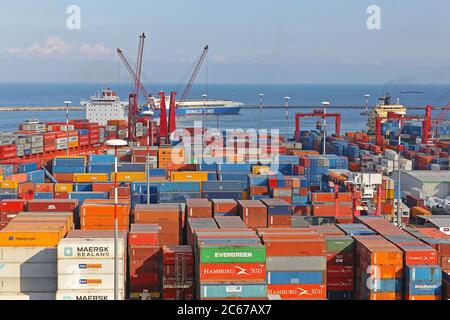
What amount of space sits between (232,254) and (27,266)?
3465 mm

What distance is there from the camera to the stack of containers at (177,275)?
35.4 feet

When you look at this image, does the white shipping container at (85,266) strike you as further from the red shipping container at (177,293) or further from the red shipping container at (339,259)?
the red shipping container at (339,259)

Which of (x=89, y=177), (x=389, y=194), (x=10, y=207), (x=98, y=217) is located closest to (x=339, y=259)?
(x=98, y=217)

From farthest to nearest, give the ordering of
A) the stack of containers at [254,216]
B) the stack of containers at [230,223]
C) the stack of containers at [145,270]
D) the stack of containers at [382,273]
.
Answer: the stack of containers at [254,216] < the stack of containers at [230,223] < the stack of containers at [145,270] < the stack of containers at [382,273]

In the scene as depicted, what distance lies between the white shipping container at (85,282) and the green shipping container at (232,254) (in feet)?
5.15

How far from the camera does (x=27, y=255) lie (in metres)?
11.1

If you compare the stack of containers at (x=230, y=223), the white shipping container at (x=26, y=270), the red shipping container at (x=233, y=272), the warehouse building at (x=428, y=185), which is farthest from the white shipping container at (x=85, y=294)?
the warehouse building at (x=428, y=185)

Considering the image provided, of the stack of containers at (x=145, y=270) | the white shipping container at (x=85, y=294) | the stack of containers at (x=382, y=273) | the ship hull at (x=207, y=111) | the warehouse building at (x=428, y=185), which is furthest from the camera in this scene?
the ship hull at (x=207, y=111)

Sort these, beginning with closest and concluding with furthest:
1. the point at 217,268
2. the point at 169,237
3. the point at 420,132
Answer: the point at 217,268 → the point at 169,237 → the point at 420,132
